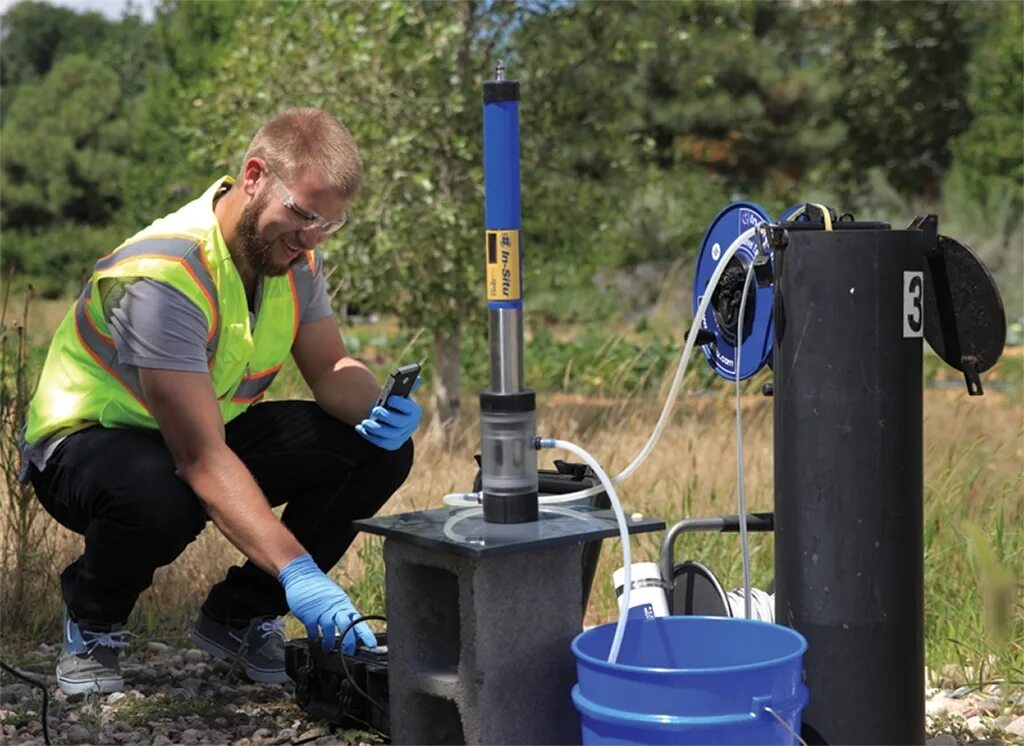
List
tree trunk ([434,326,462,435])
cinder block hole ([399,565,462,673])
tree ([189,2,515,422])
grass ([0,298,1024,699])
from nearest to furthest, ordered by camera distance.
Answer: cinder block hole ([399,565,462,673]) → grass ([0,298,1024,699]) → tree ([189,2,515,422]) → tree trunk ([434,326,462,435])

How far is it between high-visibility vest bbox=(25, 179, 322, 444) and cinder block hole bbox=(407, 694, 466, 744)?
992mm

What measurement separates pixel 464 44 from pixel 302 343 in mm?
3853

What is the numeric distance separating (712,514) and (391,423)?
1.68 m

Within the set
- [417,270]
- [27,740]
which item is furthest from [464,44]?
[27,740]

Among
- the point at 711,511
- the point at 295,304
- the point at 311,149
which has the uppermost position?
the point at 311,149

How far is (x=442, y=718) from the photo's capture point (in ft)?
8.80

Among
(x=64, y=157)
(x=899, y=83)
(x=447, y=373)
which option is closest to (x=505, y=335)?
(x=447, y=373)

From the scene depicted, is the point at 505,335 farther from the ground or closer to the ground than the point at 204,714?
farther from the ground

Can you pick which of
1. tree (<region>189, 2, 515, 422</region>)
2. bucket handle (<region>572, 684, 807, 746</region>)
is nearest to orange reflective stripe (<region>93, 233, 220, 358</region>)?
bucket handle (<region>572, 684, 807, 746</region>)

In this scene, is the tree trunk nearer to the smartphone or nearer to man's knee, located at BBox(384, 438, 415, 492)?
man's knee, located at BBox(384, 438, 415, 492)

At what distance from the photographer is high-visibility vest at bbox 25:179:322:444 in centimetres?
314

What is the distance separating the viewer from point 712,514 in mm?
4652

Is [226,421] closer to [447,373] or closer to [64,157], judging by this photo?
[447,373]

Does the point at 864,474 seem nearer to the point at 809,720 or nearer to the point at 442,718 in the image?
the point at 809,720
